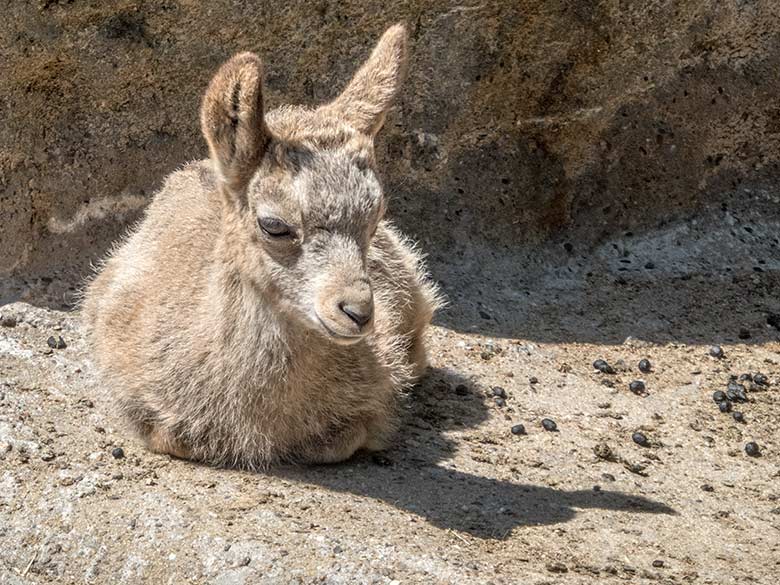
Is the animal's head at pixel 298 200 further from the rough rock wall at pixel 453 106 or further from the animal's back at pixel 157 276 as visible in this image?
the rough rock wall at pixel 453 106

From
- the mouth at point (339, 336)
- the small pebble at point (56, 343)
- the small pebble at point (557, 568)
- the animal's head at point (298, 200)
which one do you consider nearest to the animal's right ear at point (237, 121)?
the animal's head at point (298, 200)

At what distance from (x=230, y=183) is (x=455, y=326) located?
3421mm

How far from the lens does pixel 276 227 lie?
6402mm

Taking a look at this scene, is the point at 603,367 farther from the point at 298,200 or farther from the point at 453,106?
the point at 298,200

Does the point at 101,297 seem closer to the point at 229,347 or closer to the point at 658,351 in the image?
the point at 229,347

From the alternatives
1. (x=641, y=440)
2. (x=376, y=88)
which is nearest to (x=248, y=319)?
(x=376, y=88)

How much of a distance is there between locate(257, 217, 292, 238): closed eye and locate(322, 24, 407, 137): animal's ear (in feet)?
2.59

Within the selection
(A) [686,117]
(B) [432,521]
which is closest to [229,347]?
(B) [432,521]

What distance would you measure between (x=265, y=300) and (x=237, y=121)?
0.97 metres

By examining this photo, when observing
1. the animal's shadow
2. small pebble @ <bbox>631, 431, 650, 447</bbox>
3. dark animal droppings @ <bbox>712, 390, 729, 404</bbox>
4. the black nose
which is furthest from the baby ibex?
dark animal droppings @ <bbox>712, 390, 729, 404</bbox>

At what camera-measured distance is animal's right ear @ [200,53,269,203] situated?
20.8 ft

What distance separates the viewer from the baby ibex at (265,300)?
251 inches

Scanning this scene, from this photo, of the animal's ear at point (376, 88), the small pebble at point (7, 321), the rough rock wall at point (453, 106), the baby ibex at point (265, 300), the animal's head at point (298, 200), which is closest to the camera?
the animal's head at point (298, 200)

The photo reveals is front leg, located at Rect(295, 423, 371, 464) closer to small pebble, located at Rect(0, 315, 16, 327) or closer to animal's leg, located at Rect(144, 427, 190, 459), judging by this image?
animal's leg, located at Rect(144, 427, 190, 459)
